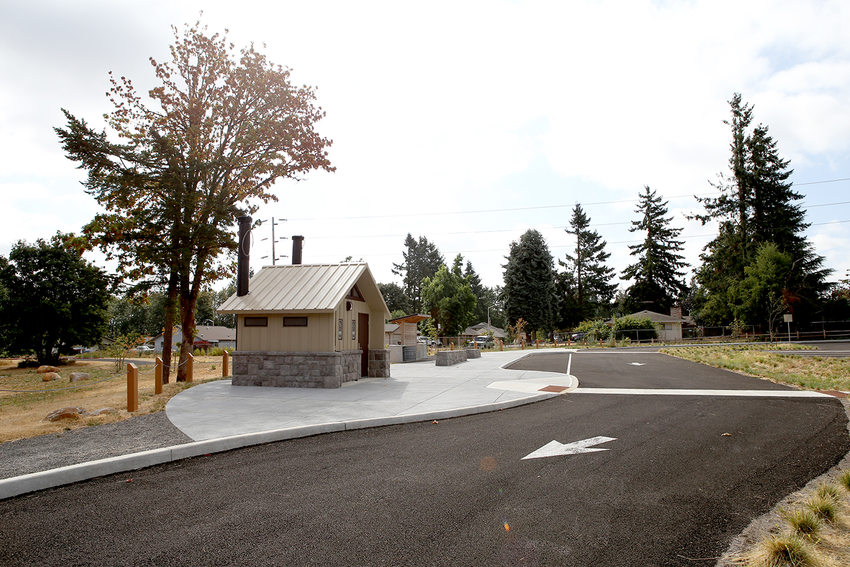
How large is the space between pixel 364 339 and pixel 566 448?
1056 centimetres

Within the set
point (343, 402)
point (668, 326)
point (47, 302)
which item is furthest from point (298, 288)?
point (668, 326)

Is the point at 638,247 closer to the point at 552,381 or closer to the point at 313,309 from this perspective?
the point at 552,381

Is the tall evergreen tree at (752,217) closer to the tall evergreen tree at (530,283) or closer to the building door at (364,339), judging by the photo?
the tall evergreen tree at (530,283)

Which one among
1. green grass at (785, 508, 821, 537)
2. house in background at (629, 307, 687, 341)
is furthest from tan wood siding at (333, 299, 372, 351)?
house in background at (629, 307, 687, 341)

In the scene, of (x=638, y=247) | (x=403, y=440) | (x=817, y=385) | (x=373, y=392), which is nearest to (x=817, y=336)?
(x=638, y=247)

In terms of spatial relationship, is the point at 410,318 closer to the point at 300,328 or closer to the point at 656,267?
the point at 300,328

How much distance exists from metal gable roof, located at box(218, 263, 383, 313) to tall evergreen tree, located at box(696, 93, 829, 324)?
4535cm

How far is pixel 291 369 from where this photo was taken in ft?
43.6

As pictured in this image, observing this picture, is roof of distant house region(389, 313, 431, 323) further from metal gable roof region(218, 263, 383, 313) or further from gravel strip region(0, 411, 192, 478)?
gravel strip region(0, 411, 192, 478)

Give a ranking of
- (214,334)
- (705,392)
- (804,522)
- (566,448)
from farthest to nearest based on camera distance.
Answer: (214,334) → (705,392) → (566,448) → (804,522)

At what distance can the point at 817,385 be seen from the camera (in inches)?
475

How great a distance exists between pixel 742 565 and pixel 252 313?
12749 mm

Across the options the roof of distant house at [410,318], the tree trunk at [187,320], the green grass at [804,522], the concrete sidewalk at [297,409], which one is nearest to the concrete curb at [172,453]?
the concrete sidewalk at [297,409]

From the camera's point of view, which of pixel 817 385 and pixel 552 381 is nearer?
pixel 817 385
